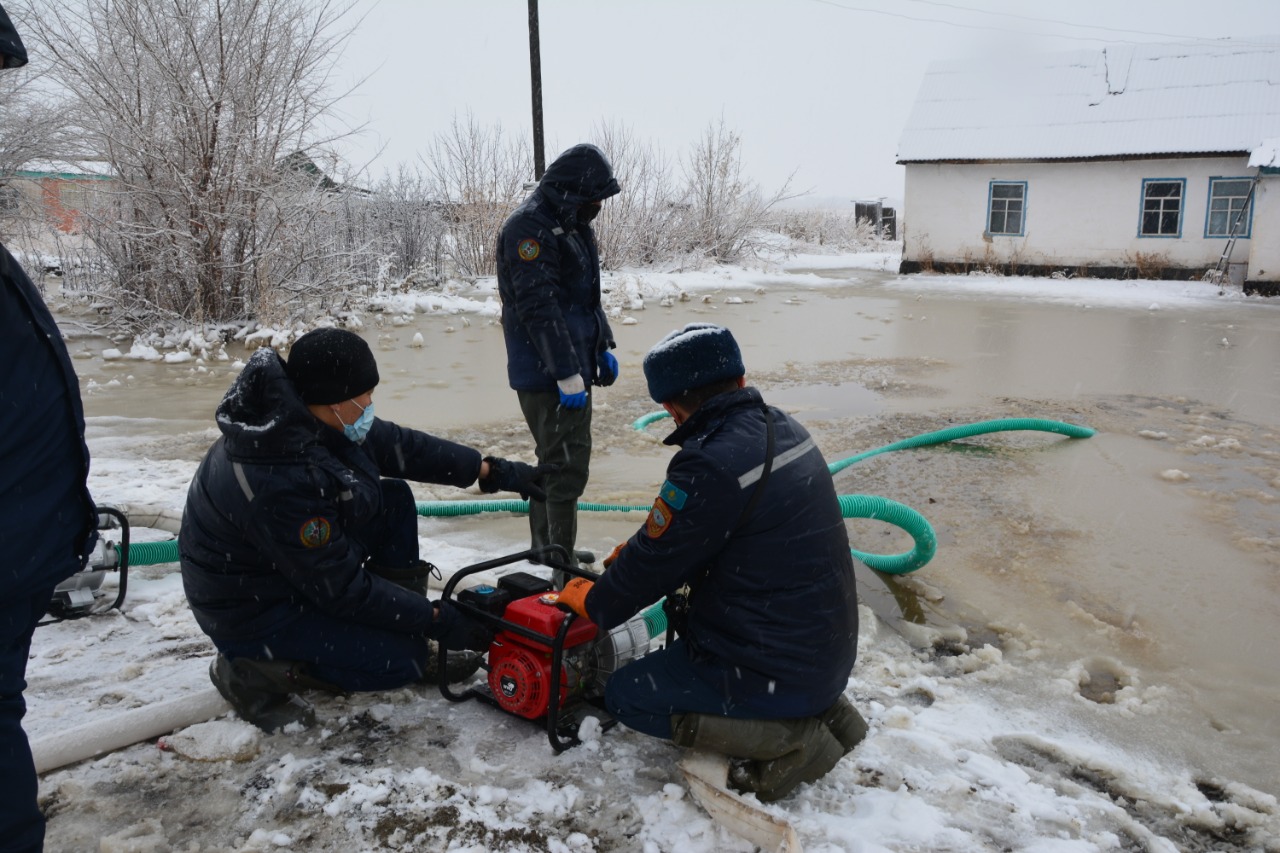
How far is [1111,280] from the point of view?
20.7 metres

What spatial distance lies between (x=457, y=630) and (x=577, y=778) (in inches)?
23.5

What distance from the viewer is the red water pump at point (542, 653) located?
107 inches

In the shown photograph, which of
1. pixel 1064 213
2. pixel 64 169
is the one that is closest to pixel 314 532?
pixel 64 169

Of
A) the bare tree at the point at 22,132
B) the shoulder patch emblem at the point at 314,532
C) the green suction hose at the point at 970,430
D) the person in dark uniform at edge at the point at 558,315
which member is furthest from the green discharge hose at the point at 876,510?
the bare tree at the point at 22,132

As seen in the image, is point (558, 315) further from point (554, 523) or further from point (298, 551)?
point (298, 551)

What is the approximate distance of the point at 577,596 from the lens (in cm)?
267

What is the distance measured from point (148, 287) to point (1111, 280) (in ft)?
61.9

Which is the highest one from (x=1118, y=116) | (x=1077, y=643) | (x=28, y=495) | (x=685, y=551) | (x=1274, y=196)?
(x=1118, y=116)

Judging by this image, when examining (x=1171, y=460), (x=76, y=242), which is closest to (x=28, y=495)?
(x=1171, y=460)

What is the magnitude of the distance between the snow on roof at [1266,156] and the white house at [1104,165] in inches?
3.7

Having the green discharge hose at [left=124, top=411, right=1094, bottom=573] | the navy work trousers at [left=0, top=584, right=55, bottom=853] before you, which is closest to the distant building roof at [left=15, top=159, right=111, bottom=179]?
the green discharge hose at [left=124, top=411, right=1094, bottom=573]

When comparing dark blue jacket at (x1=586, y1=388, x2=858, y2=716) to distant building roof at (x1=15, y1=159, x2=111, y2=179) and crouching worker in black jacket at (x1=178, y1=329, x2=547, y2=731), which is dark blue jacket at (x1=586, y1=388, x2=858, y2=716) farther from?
distant building roof at (x1=15, y1=159, x2=111, y2=179)

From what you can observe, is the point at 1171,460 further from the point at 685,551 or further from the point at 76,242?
the point at 76,242

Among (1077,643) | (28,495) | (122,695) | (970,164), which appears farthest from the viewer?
(970,164)
